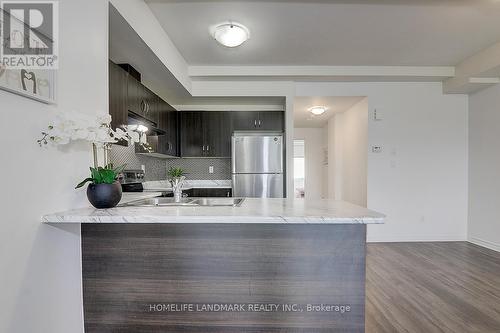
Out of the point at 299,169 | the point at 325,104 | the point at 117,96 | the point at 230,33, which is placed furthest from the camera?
the point at 299,169

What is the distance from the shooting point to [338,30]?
111 inches

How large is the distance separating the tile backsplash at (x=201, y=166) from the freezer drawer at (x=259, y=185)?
872mm

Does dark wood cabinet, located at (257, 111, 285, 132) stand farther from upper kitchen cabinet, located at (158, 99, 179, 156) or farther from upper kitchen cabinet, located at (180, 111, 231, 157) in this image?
upper kitchen cabinet, located at (158, 99, 179, 156)

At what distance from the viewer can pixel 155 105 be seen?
11.3 ft

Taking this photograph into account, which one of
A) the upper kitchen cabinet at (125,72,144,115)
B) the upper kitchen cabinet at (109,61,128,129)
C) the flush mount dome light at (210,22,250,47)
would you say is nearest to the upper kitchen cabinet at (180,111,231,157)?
the upper kitchen cabinet at (125,72,144,115)

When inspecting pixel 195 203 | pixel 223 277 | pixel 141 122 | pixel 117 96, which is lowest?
pixel 223 277

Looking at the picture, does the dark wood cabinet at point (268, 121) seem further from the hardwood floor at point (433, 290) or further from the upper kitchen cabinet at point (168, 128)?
the hardwood floor at point (433, 290)

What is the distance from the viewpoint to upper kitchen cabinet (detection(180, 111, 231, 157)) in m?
4.57

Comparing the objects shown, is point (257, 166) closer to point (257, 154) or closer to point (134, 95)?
point (257, 154)

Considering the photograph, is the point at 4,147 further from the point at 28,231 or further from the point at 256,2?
the point at 256,2

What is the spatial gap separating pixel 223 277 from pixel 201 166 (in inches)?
143

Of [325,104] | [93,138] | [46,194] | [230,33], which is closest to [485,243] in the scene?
[325,104]

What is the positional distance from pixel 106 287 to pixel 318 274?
113cm

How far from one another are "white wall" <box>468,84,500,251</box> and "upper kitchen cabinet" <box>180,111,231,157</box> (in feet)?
12.6
